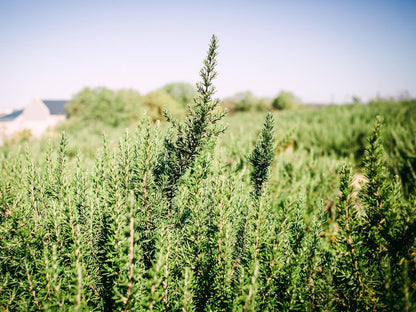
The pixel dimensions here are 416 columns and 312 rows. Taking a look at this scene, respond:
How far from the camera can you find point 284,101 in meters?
48.0

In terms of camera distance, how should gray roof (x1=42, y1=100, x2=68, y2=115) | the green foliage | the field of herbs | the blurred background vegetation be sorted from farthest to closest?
the green foliage < gray roof (x1=42, y1=100, x2=68, y2=115) < the blurred background vegetation < the field of herbs

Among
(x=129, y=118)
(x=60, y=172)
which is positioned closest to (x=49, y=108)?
A: (x=129, y=118)

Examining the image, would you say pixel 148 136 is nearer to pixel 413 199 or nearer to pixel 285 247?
pixel 285 247

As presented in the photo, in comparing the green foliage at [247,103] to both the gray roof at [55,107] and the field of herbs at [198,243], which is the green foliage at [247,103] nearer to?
the gray roof at [55,107]

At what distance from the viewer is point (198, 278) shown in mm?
1196

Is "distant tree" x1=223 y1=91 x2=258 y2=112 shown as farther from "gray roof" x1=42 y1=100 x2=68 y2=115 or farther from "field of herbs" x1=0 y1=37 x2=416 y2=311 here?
"field of herbs" x1=0 y1=37 x2=416 y2=311

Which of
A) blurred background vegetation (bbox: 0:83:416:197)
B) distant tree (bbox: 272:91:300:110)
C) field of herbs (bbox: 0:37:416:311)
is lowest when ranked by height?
field of herbs (bbox: 0:37:416:311)

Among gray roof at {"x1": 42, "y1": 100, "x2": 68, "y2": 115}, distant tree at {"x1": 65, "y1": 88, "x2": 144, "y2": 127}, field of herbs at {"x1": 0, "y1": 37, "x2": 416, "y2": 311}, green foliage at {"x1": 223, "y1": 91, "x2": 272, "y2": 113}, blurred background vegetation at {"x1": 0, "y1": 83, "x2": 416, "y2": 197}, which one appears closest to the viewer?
field of herbs at {"x1": 0, "y1": 37, "x2": 416, "y2": 311}

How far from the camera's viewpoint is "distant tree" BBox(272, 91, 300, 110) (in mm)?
47406

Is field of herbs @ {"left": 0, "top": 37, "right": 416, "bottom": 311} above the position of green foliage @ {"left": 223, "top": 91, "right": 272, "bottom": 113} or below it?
below

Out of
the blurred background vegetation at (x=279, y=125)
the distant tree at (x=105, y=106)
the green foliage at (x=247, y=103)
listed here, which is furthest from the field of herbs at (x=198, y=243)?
the green foliage at (x=247, y=103)

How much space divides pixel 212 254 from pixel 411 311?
0.88m

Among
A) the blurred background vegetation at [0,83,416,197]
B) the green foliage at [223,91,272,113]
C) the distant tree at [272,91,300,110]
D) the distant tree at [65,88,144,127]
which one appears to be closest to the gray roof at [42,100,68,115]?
the blurred background vegetation at [0,83,416,197]

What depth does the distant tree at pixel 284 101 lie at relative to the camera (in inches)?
1866
